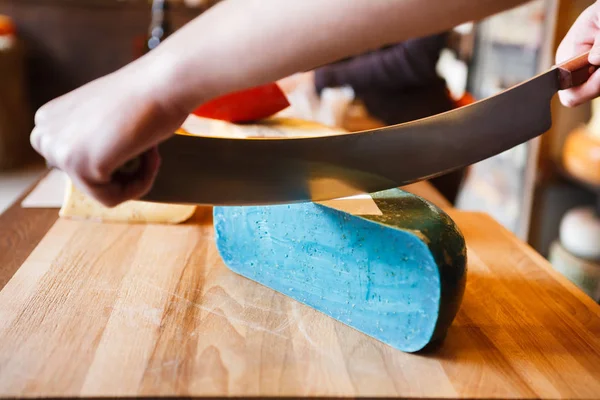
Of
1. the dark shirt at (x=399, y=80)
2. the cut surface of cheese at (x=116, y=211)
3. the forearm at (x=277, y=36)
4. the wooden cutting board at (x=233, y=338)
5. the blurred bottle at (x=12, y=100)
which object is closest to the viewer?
the forearm at (x=277, y=36)

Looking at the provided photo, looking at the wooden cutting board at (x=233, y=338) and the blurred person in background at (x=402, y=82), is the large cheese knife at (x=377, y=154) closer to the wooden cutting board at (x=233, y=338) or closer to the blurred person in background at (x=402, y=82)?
the wooden cutting board at (x=233, y=338)

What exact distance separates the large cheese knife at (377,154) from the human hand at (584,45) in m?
0.02

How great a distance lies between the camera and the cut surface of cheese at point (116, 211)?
89 cm

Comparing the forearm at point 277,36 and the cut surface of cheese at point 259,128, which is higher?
the forearm at point 277,36

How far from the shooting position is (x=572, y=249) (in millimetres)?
1771

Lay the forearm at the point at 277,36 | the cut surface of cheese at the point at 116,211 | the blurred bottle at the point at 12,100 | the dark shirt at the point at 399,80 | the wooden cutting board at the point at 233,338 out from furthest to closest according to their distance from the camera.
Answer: the blurred bottle at the point at 12,100 → the dark shirt at the point at 399,80 → the cut surface of cheese at the point at 116,211 → the wooden cutting board at the point at 233,338 → the forearm at the point at 277,36

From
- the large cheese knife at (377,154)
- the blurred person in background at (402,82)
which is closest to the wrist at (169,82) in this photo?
the large cheese knife at (377,154)

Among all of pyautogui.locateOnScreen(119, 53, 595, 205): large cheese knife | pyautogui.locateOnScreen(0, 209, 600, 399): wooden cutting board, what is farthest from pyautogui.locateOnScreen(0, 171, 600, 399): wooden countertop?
pyautogui.locateOnScreen(119, 53, 595, 205): large cheese knife

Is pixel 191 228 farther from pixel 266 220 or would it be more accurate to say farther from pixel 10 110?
pixel 10 110

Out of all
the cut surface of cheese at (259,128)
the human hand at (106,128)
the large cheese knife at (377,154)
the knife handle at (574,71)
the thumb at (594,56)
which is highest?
the human hand at (106,128)

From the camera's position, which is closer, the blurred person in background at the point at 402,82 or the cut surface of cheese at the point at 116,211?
the cut surface of cheese at the point at 116,211

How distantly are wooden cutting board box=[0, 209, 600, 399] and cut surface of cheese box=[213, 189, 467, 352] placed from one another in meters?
0.02

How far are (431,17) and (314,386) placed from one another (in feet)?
1.10

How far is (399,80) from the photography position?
148 cm
